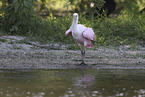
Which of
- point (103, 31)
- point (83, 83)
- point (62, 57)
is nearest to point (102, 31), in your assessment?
point (103, 31)

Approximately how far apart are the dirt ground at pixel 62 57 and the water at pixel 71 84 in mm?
759

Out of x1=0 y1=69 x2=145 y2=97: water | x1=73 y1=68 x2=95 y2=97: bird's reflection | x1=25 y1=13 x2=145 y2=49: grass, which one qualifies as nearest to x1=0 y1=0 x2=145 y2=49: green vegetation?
x1=25 y1=13 x2=145 y2=49: grass

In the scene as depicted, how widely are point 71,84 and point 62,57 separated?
11.7 feet

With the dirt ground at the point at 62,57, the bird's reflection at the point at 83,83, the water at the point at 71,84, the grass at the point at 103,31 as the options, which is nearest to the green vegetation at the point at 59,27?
the grass at the point at 103,31

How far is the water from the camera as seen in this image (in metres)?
3.84

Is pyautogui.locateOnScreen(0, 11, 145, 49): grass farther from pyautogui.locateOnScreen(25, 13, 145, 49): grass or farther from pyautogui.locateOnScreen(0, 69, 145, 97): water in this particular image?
pyautogui.locateOnScreen(0, 69, 145, 97): water

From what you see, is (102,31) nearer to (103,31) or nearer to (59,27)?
(103,31)

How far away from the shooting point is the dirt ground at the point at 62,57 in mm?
6945

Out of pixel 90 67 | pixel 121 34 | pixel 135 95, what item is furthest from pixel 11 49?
pixel 135 95

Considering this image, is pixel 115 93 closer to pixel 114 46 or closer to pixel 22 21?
pixel 114 46

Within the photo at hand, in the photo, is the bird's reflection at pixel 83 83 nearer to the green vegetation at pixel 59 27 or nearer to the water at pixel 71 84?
the water at pixel 71 84

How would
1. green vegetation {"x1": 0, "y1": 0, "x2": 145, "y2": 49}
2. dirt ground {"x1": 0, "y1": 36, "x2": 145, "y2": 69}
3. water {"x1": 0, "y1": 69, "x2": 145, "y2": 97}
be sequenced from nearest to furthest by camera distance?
water {"x1": 0, "y1": 69, "x2": 145, "y2": 97}
dirt ground {"x1": 0, "y1": 36, "x2": 145, "y2": 69}
green vegetation {"x1": 0, "y1": 0, "x2": 145, "y2": 49}

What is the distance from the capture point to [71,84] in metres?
4.55

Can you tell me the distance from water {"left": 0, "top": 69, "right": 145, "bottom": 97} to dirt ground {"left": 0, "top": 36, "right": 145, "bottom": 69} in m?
0.76
